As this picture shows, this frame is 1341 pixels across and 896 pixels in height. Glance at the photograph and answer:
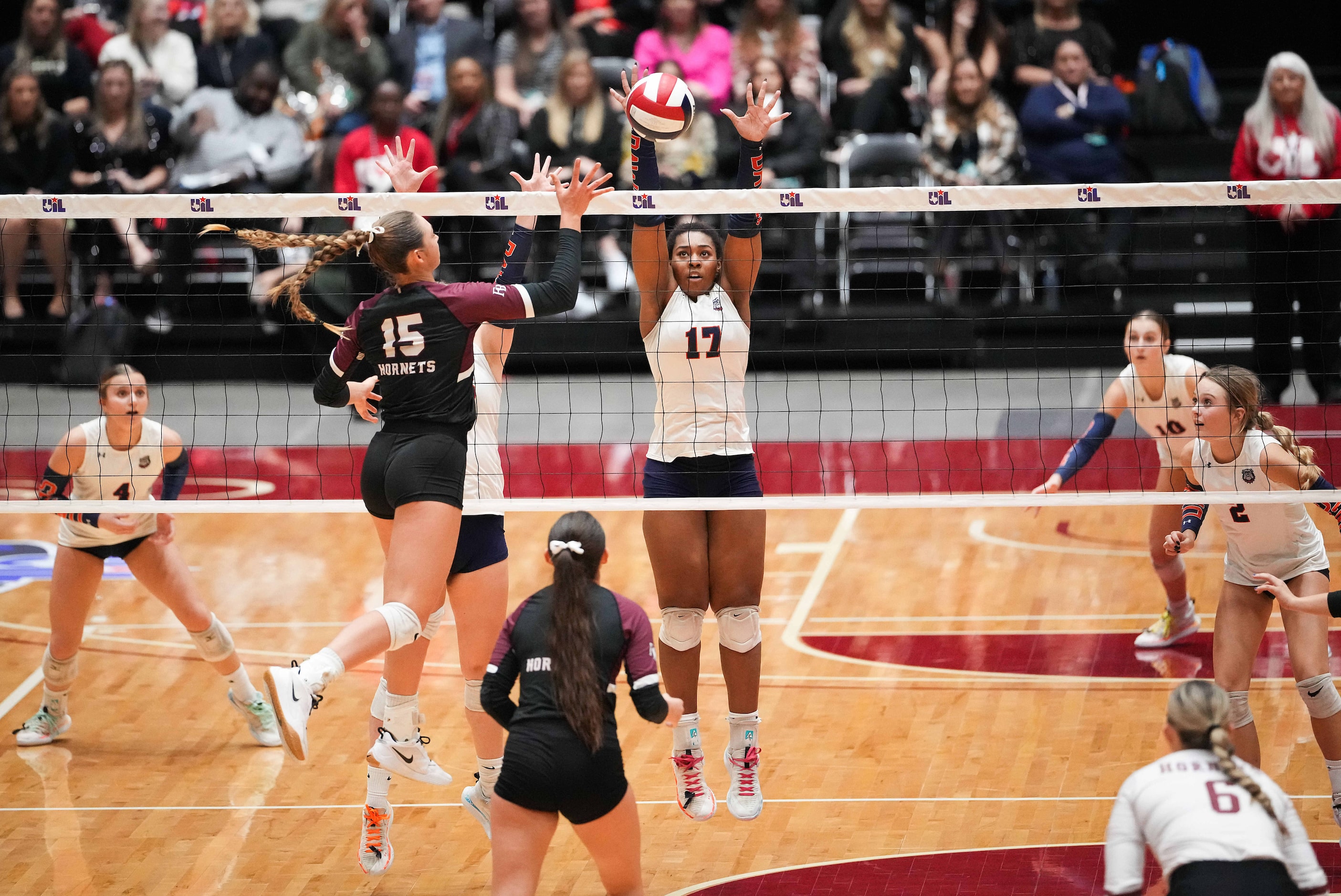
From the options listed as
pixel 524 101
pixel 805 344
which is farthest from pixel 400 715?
pixel 524 101

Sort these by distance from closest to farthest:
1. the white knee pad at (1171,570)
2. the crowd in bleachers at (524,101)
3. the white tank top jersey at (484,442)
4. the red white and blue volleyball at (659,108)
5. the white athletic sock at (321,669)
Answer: the white athletic sock at (321,669)
the red white and blue volleyball at (659,108)
the white tank top jersey at (484,442)
the white knee pad at (1171,570)
the crowd in bleachers at (524,101)

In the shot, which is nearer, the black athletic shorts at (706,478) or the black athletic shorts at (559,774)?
the black athletic shorts at (559,774)

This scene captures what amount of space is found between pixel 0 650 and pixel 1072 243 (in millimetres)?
9522

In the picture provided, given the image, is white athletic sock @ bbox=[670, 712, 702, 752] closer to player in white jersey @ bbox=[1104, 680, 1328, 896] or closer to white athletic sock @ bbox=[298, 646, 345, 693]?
white athletic sock @ bbox=[298, 646, 345, 693]

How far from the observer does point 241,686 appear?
809 cm

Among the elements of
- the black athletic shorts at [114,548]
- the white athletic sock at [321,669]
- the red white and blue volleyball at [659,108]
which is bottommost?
the black athletic shorts at [114,548]

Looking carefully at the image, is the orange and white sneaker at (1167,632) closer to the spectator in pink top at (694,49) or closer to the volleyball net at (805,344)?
the volleyball net at (805,344)

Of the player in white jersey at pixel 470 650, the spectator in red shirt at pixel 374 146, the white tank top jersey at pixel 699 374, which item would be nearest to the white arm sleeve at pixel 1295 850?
the white tank top jersey at pixel 699 374

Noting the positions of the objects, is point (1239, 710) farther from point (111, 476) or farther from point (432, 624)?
point (111, 476)

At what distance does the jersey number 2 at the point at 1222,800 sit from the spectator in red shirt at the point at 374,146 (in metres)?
10.0

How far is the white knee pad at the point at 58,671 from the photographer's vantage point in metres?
7.97

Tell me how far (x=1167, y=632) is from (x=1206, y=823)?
4547 millimetres

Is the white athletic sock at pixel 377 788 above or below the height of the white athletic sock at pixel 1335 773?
above

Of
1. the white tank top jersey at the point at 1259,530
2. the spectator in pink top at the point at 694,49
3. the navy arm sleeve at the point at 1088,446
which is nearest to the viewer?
the white tank top jersey at the point at 1259,530
